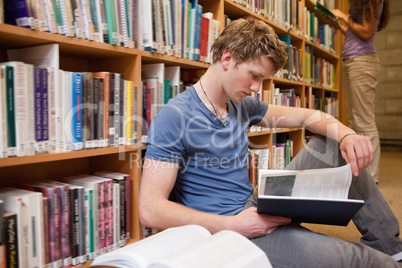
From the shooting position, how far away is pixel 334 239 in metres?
0.90

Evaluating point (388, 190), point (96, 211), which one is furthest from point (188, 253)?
point (388, 190)

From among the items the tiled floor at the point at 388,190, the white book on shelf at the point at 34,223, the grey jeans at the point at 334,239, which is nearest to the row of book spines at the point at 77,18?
the white book on shelf at the point at 34,223

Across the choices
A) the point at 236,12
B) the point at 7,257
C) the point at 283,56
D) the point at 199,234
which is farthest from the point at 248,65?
the point at 236,12

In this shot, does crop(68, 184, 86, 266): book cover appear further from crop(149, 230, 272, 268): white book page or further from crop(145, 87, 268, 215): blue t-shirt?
crop(149, 230, 272, 268): white book page

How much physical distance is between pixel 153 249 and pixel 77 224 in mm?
456

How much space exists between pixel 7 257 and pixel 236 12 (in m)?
1.72

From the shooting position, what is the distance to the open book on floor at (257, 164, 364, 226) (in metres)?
0.86

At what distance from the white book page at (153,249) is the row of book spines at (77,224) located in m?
0.31

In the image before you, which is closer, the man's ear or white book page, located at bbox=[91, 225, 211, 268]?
white book page, located at bbox=[91, 225, 211, 268]

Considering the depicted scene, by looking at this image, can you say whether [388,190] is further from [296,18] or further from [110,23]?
[110,23]

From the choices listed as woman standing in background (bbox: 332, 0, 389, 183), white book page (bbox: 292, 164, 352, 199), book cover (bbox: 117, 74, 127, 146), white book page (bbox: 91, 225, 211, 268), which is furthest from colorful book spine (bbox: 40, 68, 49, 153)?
woman standing in background (bbox: 332, 0, 389, 183)

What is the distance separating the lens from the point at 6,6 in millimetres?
888

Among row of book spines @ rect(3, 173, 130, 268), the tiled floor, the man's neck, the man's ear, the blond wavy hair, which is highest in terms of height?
the blond wavy hair

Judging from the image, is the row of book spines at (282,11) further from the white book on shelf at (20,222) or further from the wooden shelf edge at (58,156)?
the white book on shelf at (20,222)
